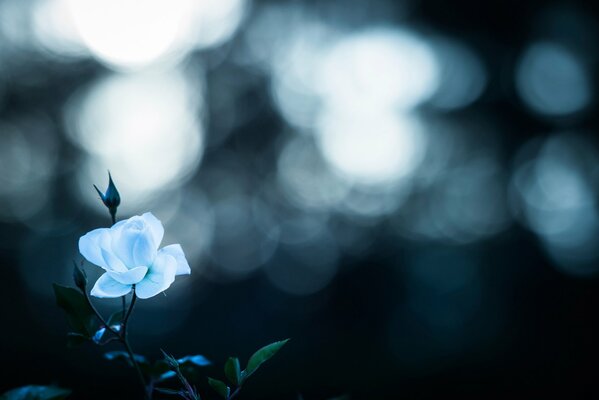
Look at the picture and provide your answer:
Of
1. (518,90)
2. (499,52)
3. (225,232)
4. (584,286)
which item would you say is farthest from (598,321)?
(225,232)

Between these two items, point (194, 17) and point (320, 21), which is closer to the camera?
point (194, 17)

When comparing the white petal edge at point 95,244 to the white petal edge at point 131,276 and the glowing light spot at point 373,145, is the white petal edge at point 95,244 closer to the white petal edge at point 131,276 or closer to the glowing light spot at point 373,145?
the white petal edge at point 131,276

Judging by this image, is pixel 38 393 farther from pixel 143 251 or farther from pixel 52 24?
pixel 52 24

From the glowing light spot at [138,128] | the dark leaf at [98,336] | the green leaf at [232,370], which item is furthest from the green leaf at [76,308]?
the glowing light spot at [138,128]

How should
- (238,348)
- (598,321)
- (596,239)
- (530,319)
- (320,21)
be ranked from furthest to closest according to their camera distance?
1. (320,21)
2. (596,239)
3. (530,319)
4. (598,321)
5. (238,348)

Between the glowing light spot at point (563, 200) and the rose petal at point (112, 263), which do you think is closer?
the rose petal at point (112, 263)

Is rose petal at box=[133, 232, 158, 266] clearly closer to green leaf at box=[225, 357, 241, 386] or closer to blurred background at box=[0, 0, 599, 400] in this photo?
green leaf at box=[225, 357, 241, 386]

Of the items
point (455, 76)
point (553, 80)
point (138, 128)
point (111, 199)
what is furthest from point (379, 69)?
point (111, 199)

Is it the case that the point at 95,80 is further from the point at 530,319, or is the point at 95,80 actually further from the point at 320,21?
the point at 530,319
